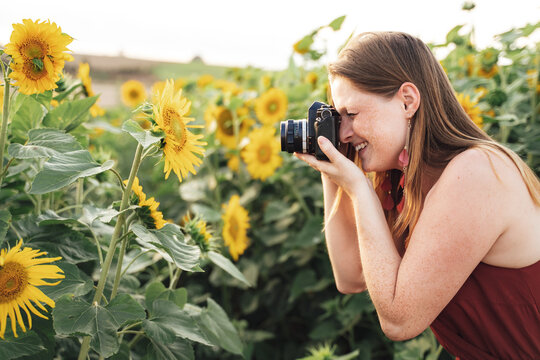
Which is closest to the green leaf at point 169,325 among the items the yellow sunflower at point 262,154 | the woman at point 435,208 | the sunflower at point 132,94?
the woman at point 435,208

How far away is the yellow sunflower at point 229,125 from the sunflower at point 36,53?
1184 mm

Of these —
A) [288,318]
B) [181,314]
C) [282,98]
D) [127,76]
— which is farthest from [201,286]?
[127,76]

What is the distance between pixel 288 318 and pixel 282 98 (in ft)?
2.82

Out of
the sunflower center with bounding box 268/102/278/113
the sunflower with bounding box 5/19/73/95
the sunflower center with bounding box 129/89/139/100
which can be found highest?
the sunflower with bounding box 5/19/73/95

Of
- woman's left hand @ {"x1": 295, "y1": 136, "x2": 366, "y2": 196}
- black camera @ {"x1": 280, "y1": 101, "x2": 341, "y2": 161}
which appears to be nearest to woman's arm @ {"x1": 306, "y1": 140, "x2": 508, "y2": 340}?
woman's left hand @ {"x1": 295, "y1": 136, "x2": 366, "y2": 196}

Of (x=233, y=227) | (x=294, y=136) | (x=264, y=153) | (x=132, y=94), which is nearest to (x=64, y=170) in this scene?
(x=294, y=136)

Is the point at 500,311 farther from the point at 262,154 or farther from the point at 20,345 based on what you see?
the point at 262,154

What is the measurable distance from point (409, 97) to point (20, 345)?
2.79 feet

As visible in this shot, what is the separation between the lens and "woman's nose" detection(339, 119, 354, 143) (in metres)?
1.09

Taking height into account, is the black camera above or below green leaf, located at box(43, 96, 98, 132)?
below

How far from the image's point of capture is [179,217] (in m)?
2.24

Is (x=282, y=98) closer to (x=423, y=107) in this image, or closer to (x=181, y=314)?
(x=423, y=107)

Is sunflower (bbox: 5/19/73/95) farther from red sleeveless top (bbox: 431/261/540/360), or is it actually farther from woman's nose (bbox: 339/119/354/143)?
red sleeveless top (bbox: 431/261/540/360)

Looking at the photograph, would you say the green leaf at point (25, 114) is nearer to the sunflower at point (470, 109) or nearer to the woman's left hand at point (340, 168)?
the woman's left hand at point (340, 168)
